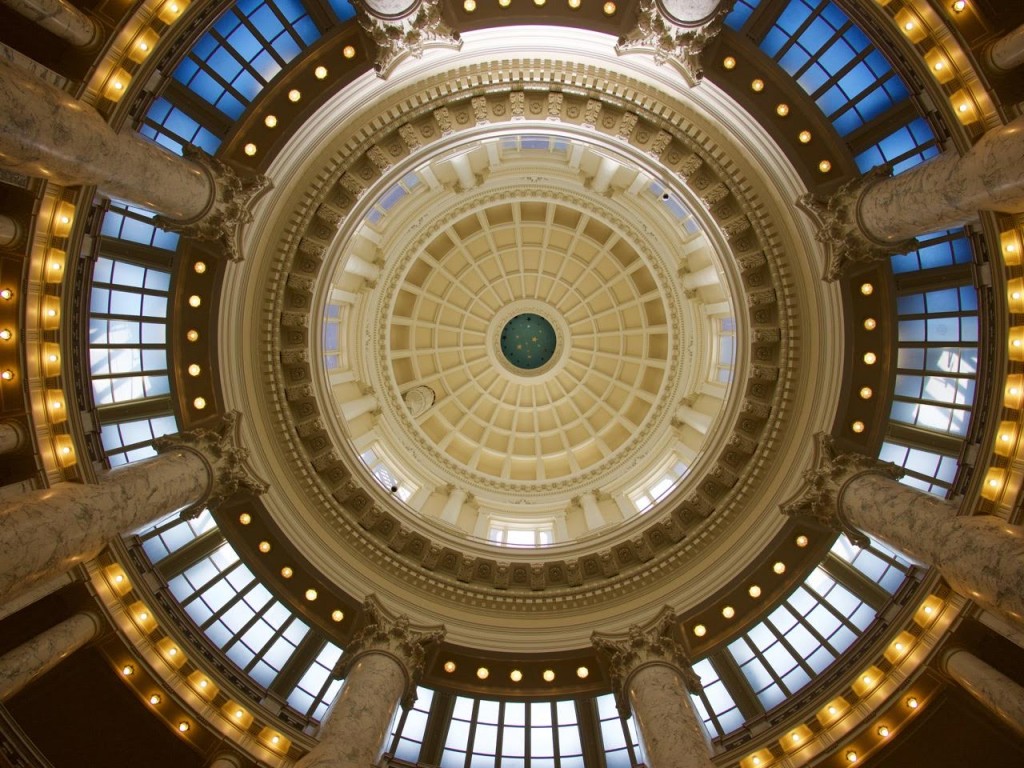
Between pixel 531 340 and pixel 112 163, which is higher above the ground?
pixel 531 340

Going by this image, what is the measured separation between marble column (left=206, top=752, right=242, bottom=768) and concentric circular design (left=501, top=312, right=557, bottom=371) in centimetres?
2674

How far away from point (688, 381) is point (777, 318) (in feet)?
34.6

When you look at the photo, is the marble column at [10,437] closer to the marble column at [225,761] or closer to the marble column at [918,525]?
the marble column at [225,761]

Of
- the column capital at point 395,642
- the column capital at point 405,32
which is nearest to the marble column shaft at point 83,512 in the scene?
the column capital at point 395,642

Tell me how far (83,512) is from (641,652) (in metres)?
17.7

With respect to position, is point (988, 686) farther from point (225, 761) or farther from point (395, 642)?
point (225, 761)

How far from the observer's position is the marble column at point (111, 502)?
1349 cm

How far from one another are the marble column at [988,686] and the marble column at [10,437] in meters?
27.6

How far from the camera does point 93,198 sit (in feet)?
59.4

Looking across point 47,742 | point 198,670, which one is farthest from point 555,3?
Result: point 47,742

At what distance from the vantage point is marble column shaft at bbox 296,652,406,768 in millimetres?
16625

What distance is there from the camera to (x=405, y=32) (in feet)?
66.5

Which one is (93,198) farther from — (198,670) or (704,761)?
(704,761)

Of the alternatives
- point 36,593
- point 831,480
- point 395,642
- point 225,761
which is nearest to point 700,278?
point 831,480
